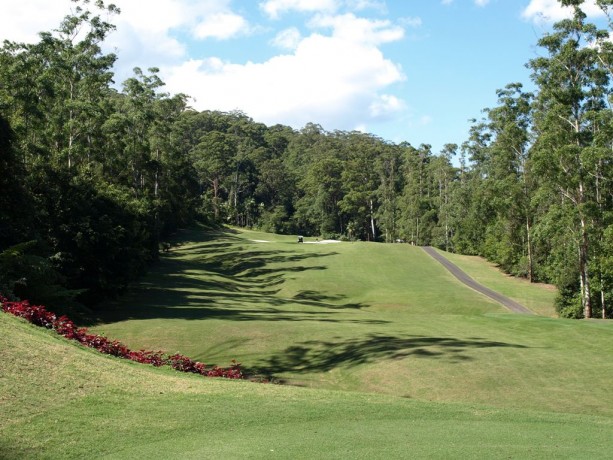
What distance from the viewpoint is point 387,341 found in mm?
24547

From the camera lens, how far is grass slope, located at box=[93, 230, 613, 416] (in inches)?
719

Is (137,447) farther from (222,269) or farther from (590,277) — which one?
(222,269)

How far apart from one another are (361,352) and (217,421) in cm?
1299

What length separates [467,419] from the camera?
38.7 feet

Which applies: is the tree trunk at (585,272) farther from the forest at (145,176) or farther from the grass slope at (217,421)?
the grass slope at (217,421)

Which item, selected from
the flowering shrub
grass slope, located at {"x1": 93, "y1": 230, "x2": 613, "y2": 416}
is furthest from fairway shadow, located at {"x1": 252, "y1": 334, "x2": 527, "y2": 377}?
the flowering shrub

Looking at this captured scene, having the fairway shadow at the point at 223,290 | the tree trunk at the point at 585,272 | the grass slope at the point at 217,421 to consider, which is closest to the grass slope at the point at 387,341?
the fairway shadow at the point at 223,290

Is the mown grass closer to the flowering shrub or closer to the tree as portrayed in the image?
the tree

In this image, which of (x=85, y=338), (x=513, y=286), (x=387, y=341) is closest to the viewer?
(x=85, y=338)

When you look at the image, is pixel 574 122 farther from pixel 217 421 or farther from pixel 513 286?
pixel 217 421

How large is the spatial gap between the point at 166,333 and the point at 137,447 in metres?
17.2

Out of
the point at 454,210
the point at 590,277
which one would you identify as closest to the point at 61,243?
the point at 590,277

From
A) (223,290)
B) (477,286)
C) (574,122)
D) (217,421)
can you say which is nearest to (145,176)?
(223,290)

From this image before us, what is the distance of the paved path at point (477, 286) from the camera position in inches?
1835
